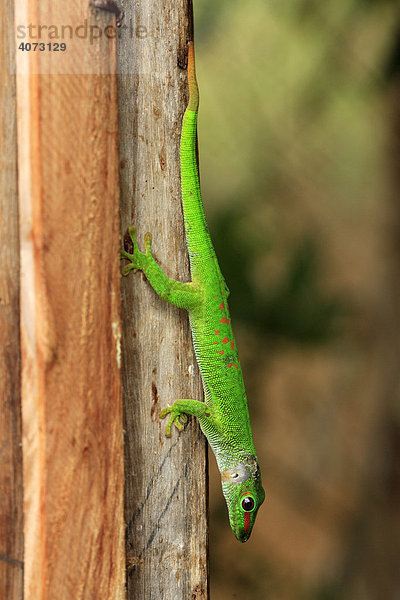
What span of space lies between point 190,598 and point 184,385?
50 cm

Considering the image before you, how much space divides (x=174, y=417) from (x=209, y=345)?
22 cm

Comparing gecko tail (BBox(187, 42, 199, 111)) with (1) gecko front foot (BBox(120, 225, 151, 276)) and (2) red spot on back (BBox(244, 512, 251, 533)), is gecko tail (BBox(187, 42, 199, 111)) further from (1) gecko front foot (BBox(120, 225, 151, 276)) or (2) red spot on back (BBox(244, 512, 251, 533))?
(2) red spot on back (BBox(244, 512, 251, 533))

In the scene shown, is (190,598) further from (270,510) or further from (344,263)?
(344,263)

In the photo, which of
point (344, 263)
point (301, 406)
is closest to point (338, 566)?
point (301, 406)

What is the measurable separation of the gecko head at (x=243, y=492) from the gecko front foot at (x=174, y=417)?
1.42ft

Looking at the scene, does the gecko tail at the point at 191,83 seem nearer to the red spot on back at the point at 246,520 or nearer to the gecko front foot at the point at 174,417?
the gecko front foot at the point at 174,417

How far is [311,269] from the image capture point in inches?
131

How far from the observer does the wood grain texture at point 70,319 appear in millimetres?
1043

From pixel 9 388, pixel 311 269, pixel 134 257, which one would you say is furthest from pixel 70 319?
pixel 311 269

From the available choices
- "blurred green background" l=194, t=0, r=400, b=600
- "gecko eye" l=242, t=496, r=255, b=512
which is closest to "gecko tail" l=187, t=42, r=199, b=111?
"gecko eye" l=242, t=496, r=255, b=512

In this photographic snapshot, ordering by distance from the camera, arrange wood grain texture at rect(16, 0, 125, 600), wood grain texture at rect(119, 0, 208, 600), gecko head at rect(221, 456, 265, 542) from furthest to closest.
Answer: gecko head at rect(221, 456, 265, 542) < wood grain texture at rect(119, 0, 208, 600) < wood grain texture at rect(16, 0, 125, 600)

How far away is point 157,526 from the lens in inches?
53.2

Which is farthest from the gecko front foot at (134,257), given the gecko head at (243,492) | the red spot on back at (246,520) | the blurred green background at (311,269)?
the blurred green background at (311,269)

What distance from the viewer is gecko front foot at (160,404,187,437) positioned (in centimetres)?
136
